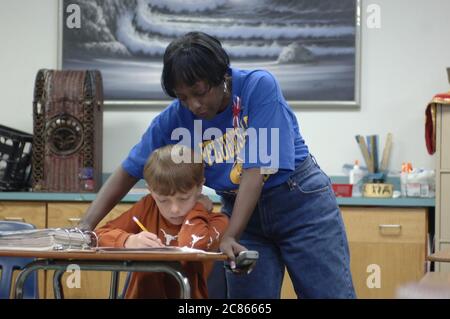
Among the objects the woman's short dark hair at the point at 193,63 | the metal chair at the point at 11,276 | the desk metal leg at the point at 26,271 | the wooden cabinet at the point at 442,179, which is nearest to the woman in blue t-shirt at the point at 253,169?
the woman's short dark hair at the point at 193,63

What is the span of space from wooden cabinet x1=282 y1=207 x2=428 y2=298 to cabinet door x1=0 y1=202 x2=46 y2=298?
1.51 meters

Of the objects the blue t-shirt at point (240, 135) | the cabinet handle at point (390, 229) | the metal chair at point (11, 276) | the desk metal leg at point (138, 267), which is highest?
the blue t-shirt at point (240, 135)

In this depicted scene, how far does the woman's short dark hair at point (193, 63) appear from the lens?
2.04 metres

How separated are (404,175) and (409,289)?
3.01 metres

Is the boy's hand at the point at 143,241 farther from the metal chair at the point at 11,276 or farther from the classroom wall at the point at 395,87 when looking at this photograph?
the classroom wall at the point at 395,87

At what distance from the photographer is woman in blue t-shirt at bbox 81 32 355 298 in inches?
81.9

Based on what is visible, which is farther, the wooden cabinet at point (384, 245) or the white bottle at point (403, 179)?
the white bottle at point (403, 179)

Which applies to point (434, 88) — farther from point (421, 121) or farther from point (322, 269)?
point (322, 269)

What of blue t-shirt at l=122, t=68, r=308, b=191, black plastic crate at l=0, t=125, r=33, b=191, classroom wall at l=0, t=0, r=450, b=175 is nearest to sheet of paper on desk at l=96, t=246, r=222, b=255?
blue t-shirt at l=122, t=68, r=308, b=191

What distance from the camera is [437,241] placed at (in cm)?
387

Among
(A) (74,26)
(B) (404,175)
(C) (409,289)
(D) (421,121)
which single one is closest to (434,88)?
(D) (421,121)

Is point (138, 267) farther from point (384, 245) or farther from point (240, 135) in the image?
point (384, 245)

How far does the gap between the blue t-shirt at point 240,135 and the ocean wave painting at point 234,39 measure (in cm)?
216

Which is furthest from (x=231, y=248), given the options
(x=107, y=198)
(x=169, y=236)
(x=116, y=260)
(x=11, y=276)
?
(x=11, y=276)
